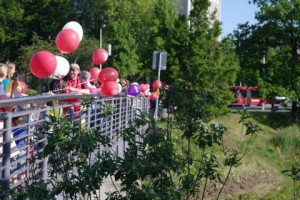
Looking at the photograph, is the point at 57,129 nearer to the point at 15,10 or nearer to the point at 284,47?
the point at 284,47

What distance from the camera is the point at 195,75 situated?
25000 mm

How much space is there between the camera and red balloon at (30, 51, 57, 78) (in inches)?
262

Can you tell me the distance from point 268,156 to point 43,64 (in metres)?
10.6

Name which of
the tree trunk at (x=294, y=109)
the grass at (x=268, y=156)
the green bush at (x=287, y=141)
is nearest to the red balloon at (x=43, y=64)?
the grass at (x=268, y=156)

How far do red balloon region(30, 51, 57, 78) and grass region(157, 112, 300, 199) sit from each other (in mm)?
1842

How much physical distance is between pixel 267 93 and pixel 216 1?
9160cm

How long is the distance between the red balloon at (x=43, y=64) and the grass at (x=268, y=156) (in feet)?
6.04

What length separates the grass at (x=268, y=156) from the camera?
33.4 ft

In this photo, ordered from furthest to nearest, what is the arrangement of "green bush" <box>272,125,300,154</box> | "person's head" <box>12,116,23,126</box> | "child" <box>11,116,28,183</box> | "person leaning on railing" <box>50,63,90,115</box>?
1. "green bush" <box>272,125,300,154</box>
2. "person leaning on railing" <box>50,63,90,115</box>
3. "person's head" <box>12,116,23,126</box>
4. "child" <box>11,116,28,183</box>

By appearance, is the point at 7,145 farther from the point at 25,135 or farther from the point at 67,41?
the point at 67,41

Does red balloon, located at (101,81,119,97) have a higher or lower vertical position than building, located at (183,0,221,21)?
lower

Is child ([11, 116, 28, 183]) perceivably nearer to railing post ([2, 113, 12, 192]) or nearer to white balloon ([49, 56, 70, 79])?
railing post ([2, 113, 12, 192])

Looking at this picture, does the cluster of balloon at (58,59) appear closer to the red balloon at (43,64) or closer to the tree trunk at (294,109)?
the red balloon at (43,64)

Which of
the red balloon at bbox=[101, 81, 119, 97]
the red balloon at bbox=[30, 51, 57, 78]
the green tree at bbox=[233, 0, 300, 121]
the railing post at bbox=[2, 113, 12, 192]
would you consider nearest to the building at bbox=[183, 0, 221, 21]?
the green tree at bbox=[233, 0, 300, 121]
